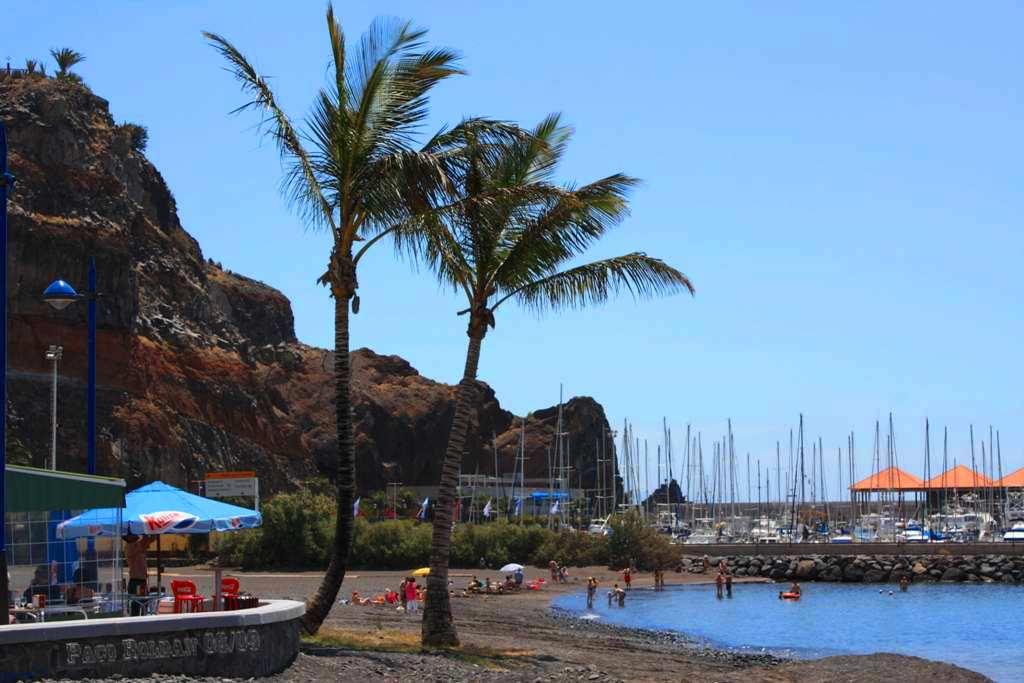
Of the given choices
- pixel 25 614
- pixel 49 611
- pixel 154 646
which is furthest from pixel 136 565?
pixel 154 646

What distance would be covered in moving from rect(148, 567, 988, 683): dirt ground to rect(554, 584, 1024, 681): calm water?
440cm

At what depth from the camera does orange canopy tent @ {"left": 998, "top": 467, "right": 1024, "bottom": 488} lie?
359 ft

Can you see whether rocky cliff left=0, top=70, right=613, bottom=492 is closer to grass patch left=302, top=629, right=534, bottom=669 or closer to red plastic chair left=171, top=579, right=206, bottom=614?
grass patch left=302, top=629, right=534, bottom=669

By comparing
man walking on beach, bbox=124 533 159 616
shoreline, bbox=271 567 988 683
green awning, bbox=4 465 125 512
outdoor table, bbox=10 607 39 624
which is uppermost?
green awning, bbox=4 465 125 512

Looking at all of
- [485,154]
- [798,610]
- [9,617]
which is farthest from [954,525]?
[9,617]

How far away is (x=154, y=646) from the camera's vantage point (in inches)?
631

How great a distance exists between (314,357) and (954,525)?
2265 inches

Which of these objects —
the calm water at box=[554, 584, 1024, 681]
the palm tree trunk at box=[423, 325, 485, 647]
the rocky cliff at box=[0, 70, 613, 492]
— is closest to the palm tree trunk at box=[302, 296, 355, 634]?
the palm tree trunk at box=[423, 325, 485, 647]

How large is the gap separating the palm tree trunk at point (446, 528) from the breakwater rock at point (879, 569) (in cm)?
5608

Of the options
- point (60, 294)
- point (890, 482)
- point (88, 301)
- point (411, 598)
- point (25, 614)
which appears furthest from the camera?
point (890, 482)

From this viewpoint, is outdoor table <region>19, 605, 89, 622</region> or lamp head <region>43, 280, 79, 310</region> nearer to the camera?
outdoor table <region>19, 605, 89, 622</region>

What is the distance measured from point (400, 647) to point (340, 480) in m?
3.11

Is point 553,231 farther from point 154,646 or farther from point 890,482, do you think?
point 890,482

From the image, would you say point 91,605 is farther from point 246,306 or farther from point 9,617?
point 246,306
